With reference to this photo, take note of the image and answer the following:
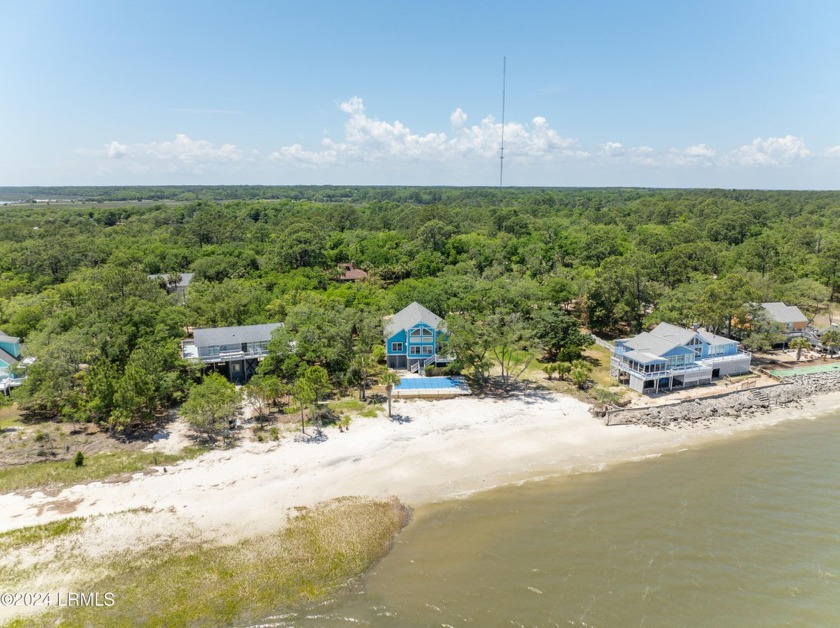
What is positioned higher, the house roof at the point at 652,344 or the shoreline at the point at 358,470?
the house roof at the point at 652,344

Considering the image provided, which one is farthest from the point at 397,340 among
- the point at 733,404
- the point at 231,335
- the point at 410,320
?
the point at 733,404

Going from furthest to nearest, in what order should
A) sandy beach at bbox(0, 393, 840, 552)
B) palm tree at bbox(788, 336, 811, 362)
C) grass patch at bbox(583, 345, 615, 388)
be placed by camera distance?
1. palm tree at bbox(788, 336, 811, 362)
2. grass patch at bbox(583, 345, 615, 388)
3. sandy beach at bbox(0, 393, 840, 552)

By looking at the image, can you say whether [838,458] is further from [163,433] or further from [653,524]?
[163,433]

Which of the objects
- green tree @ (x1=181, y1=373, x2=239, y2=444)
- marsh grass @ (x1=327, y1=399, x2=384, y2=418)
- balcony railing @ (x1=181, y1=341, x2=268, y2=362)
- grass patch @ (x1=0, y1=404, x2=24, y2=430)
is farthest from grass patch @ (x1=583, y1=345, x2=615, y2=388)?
grass patch @ (x1=0, y1=404, x2=24, y2=430)

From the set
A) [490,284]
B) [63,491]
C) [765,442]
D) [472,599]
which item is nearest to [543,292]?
[490,284]

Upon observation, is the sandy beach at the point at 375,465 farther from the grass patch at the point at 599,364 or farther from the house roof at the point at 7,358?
the house roof at the point at 7,358

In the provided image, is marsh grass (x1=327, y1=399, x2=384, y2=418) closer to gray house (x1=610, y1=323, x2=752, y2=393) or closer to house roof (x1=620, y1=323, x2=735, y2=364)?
gray house (x1=610, y1=323, x2=752, y2=393)

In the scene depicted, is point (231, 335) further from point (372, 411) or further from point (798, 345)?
point (798, 345)

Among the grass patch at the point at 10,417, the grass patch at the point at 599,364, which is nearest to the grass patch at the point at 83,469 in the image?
the grass patch at the point at 10,417
